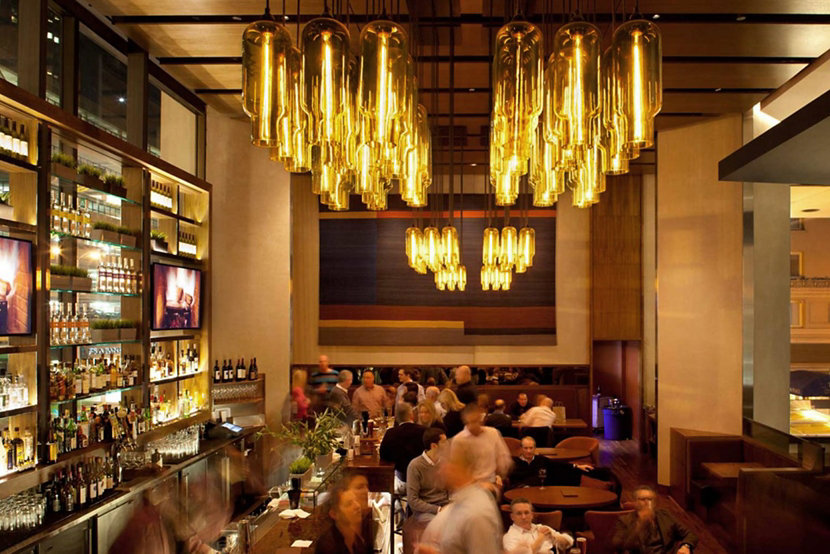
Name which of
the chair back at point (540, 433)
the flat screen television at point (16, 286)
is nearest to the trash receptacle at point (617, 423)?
the chair back at point (540, 433)

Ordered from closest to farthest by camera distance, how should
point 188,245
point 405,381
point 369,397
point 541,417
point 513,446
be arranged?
point 188,245 → point 513,446 → point 541,417 → point 369,397 → point 405,381

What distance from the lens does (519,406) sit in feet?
37.3

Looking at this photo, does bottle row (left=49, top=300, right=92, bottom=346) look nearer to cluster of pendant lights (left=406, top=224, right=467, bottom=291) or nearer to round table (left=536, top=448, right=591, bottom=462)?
cluster of pendant lights (left=406, top=224, right=467, bottom=291)

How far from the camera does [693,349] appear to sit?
29.1ft

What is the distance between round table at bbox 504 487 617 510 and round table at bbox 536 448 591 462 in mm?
1423

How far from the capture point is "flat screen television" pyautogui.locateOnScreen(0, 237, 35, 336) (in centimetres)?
446

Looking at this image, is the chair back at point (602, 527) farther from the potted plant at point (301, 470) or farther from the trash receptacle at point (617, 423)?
the trash receptacle at point (617, 423)

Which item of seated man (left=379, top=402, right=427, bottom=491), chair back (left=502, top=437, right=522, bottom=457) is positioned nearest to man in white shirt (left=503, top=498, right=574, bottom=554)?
seated man (left=379, top=402, right=427, bottom=491)

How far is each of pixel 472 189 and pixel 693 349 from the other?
4727 millimetres

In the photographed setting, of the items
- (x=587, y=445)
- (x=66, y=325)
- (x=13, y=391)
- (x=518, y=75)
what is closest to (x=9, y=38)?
(x=66, y=325)

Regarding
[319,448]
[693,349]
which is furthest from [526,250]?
[693,349]

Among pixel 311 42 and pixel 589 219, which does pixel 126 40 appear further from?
pixel 589 219

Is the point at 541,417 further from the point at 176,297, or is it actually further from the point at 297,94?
the point at 297,94

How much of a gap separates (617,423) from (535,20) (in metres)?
9.31
